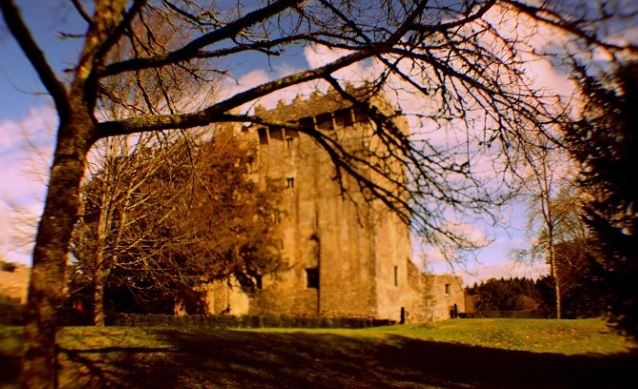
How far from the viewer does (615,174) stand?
7.05 m

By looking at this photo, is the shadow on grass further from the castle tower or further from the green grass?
the castle tower

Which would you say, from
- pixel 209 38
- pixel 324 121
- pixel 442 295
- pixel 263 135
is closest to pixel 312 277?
pixel 324 121

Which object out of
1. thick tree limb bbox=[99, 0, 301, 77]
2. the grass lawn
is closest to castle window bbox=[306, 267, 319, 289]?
the grass lawn

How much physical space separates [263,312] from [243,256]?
688 cm

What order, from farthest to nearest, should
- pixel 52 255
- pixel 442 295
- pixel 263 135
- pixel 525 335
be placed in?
pixel 442 295
pixel 263 135
pixel 525 335
pixel 52 255

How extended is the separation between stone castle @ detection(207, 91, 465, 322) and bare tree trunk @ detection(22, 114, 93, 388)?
27.6 metres

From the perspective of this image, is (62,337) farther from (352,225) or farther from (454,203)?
(352,225)

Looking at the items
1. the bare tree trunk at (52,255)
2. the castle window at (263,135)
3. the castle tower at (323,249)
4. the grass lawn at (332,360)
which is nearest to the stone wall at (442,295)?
the castle tower at (323,249)

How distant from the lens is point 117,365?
8680 mm

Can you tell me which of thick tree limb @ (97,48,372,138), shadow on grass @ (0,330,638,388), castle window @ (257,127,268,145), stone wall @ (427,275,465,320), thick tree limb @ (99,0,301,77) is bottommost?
shadow on grass @ (0,330,638,388)

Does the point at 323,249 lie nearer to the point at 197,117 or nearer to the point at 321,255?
the point at 321,255

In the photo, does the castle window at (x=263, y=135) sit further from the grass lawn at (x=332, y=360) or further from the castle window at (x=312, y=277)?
the grass lawn at (x=332, y=360)

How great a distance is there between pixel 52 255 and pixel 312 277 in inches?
1248

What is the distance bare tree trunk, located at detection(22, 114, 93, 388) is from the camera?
396cm
